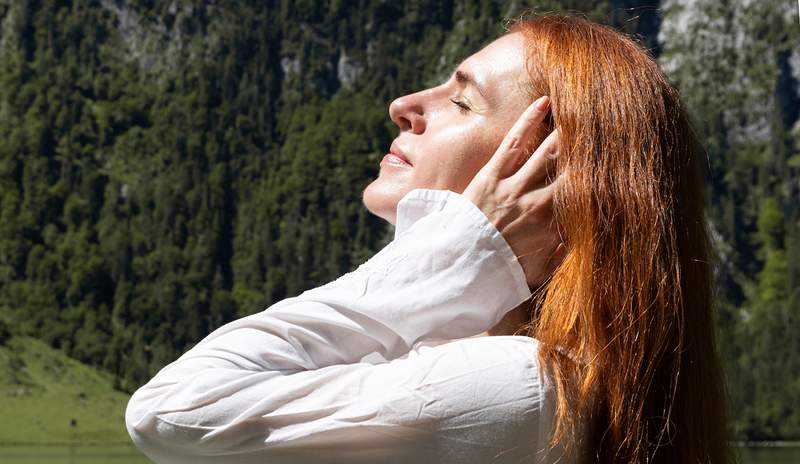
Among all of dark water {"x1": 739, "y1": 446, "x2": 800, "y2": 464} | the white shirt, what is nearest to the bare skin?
the white shirt

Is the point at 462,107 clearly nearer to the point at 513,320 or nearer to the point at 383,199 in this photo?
the point at 383,199

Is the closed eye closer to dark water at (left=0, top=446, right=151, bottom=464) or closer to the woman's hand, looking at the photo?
the woman's hand

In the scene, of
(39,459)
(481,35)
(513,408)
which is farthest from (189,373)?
(481,35)

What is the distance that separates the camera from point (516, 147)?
1140 mm

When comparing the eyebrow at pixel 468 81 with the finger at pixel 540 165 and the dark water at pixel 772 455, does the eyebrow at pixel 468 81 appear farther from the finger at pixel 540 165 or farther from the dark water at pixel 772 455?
the dark water at pixel 772 455

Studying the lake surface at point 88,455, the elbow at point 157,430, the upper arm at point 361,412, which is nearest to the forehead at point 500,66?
the upper arm at point 361,412

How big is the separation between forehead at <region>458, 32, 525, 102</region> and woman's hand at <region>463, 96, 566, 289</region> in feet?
0.40

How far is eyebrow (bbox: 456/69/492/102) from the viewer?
124cm

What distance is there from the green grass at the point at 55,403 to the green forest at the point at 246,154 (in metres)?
1.72

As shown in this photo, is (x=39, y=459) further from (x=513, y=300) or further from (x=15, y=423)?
(x=513, y=300)

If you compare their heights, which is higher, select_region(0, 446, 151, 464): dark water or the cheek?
the cheek

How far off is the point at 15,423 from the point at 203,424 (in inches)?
3253

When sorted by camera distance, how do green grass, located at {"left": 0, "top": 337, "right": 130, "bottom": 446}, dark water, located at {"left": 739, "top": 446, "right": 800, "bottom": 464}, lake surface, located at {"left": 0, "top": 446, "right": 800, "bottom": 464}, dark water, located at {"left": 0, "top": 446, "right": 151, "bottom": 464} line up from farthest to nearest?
green grass, located at {"left": 0, "top": 337, "right": 130, "bottom": 446}
dark water, located at {"left": 0, "top": 446, "right": 151, "bottom": 464}
lake surface, located at {"left": 0, "top": 446, "right": 800, "bottom": 464}
dark water, located at {"left": 739, "top": 446, "right": 800, "bottom": 464}

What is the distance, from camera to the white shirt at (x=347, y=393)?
94 cm
